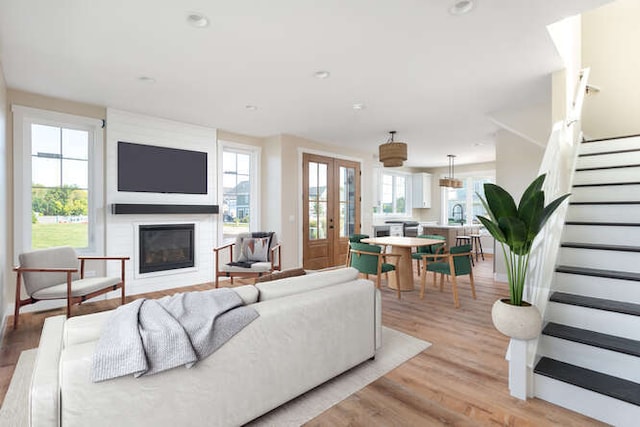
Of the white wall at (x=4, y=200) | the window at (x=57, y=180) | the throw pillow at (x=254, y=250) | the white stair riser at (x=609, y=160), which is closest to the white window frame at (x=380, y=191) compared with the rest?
the throw pillow at (x=254, y=250)

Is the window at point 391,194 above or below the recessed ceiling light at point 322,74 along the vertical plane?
below

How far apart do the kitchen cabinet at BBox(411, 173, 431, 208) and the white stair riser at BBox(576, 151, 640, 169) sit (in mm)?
6291

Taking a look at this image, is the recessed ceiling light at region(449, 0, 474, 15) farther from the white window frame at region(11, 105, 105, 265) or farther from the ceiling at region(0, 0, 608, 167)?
the white window frame at region(11, 105, 105, 265)

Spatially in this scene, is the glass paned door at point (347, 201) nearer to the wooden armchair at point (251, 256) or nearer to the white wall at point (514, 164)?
the wooden armchair at point (251, 256)

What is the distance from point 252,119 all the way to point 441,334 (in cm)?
387

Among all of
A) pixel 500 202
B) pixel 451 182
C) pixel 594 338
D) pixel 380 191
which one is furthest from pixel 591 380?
pixel 380 191

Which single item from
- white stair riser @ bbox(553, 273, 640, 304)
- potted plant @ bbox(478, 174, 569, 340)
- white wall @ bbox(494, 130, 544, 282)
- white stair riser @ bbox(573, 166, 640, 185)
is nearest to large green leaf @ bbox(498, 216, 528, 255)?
potted plant @ bbox(478, 174, 569, 340)

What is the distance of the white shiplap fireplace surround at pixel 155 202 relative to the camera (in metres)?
4.41

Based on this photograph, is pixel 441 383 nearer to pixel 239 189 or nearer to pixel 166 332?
pixel 166 332

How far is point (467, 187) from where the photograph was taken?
31.3ft

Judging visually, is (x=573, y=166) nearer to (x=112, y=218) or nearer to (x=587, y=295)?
(x=587, y=295)

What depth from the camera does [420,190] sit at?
9.89m

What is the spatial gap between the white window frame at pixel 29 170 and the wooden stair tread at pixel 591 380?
504 cm

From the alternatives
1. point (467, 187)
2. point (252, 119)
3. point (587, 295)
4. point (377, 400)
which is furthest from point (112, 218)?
point (467, 187)
